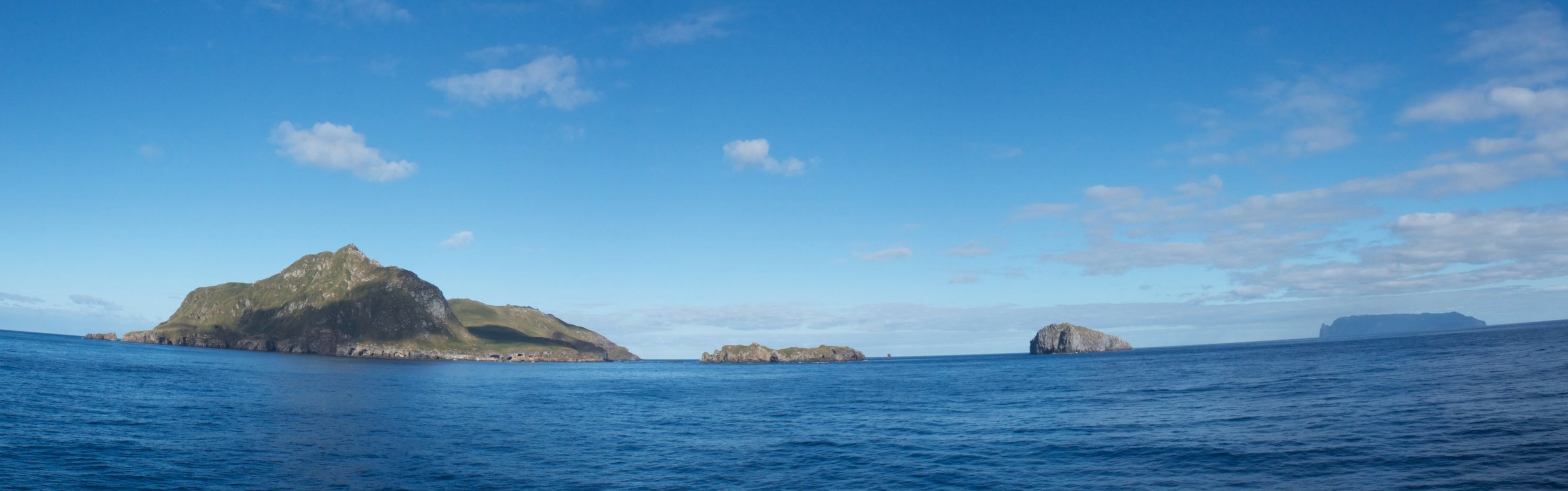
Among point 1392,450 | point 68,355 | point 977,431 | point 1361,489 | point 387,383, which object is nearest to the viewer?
point 1361,489

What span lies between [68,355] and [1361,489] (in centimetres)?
21122

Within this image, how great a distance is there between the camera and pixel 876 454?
169ft

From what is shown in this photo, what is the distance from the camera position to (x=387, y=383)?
12088cm

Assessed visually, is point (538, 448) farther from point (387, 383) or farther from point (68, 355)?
point (68, 355)

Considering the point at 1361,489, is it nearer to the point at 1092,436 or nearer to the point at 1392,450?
the point at 1392,450

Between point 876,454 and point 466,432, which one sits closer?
point 876,454

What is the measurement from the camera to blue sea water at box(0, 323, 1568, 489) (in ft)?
132

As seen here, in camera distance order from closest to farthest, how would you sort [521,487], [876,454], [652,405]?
1. [521,487]
2. [876,454]
3. [652,405]

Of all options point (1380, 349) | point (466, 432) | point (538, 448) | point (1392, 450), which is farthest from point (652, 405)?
point (1380, 349)

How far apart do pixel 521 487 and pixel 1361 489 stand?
42.1m

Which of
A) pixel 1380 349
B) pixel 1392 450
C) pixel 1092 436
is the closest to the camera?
pixel 1392 450

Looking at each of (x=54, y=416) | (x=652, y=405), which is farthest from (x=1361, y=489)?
(x=54, y=416)

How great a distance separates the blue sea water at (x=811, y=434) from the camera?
40.2m

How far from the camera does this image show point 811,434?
63.5 meters
